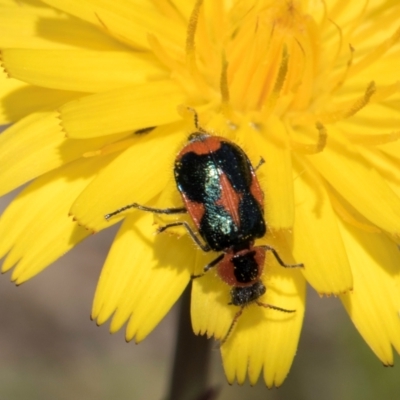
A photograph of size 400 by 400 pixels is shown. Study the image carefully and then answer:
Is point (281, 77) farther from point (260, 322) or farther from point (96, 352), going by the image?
point (96, 352)

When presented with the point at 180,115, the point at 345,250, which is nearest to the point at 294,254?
the point at 345,250

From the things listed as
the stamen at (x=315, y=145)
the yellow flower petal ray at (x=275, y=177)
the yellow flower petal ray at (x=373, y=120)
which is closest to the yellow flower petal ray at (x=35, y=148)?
the yellow flower petal ray at (x=275, y=177)

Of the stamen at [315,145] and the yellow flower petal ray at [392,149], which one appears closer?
the stamen at [315,145]

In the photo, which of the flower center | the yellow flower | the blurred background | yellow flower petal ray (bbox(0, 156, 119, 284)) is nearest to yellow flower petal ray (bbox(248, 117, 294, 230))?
the yellow flower

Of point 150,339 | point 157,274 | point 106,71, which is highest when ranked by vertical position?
point 106,71

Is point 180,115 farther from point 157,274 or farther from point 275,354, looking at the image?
point 275,354

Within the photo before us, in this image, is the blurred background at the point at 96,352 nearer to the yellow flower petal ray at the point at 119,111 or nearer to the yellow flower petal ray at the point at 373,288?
the yellow flower petal ray at the point at 373,288

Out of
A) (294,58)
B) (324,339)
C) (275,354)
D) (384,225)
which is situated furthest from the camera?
(324,339)
